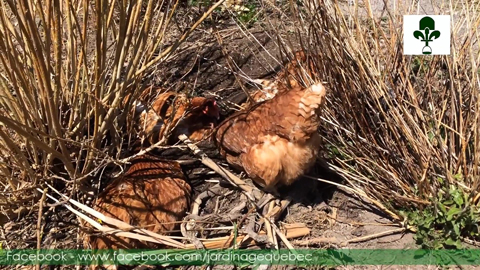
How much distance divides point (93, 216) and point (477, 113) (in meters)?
1.86

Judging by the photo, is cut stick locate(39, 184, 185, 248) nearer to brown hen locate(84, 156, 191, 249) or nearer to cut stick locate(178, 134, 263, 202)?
brown hen locate(84, 156, 191, 249)

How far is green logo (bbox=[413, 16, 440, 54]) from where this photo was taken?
219 cm

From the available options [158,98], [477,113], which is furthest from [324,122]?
[158,98]

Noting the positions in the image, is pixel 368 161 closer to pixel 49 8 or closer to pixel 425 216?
pixel 425 216

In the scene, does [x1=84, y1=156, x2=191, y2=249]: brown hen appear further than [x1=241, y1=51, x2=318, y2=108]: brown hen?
No

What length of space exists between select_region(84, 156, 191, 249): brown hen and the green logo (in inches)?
58.3

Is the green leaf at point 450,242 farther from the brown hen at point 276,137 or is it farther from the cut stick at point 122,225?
the cut stick at point 122,225

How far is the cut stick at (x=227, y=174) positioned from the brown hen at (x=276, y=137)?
0.27 feet

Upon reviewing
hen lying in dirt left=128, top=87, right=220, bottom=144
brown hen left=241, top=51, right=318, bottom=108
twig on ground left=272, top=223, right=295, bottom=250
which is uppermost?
brown hen left=241, top=51, right=318, bottom=108

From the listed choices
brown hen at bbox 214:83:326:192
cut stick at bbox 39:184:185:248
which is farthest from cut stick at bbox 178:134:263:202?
cut stick at bbox 39:184:185:248

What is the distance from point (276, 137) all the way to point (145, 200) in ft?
2.41

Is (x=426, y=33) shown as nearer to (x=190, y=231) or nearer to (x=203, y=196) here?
(x=203, y=196)

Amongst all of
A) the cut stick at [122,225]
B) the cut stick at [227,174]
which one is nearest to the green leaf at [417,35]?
the cut stick at [227,174]

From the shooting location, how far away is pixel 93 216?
2.04 metres
